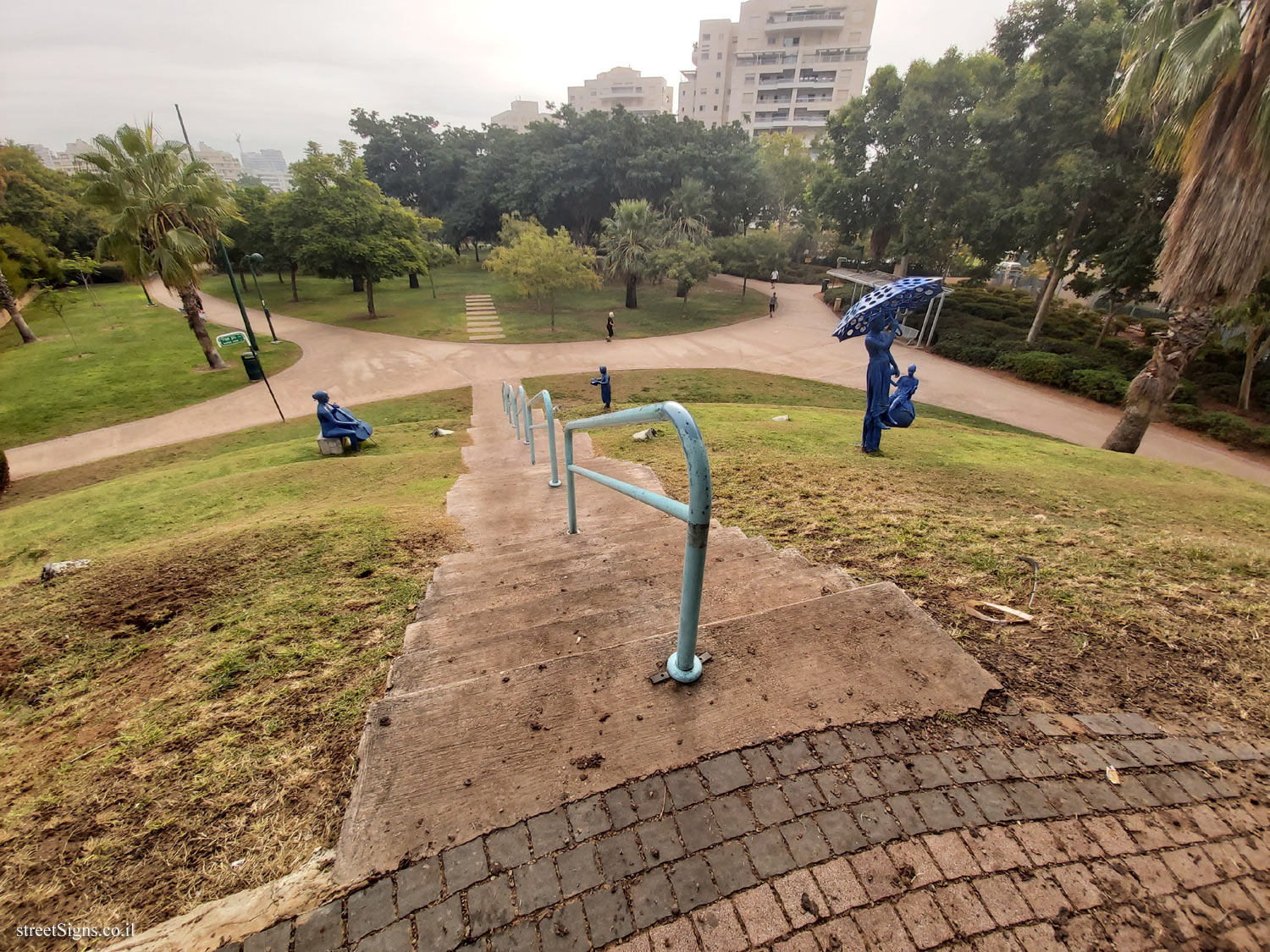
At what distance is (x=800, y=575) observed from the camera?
3.46 meters

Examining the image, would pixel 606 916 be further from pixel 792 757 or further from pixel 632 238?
pixel 632 238

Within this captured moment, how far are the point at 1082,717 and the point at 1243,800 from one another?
0.50m

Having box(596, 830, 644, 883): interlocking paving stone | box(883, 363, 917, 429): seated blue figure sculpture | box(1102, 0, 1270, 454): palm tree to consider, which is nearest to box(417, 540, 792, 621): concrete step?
box(596, 830, 644, 883): interlocking paving stone

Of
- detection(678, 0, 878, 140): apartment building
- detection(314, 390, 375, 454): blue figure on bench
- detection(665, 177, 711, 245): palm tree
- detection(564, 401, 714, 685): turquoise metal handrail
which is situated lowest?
detection(314, 390, 375, 454): blue figure on bench

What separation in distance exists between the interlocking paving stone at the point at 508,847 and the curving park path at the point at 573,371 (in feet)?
51.7

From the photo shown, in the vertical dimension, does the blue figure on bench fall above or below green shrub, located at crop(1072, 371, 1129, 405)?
above

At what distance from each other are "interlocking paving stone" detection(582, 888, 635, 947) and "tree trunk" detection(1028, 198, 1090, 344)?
2355cm

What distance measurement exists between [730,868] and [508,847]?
2.40ft

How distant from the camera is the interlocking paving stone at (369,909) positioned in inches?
61.7

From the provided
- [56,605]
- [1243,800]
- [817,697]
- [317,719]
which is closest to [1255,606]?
[1243,800]

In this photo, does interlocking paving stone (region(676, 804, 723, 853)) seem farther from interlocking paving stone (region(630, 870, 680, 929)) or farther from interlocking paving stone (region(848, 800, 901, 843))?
interlocking paving stone (region(848, 800, 901, 843))

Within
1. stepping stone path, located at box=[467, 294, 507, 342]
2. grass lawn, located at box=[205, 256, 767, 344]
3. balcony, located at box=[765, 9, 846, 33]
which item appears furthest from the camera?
balcony, located at box=[765, 9, 846, 33]

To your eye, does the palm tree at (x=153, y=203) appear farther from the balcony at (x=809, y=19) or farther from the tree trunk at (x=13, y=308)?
the balcony at (x=809, y=19)

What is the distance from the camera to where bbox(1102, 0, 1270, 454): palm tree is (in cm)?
→ 743
